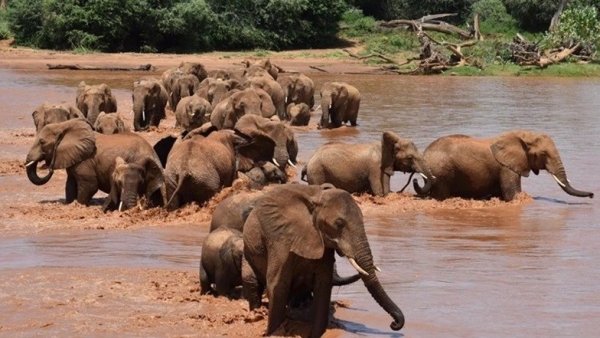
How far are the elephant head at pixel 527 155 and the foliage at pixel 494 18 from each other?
131 ft

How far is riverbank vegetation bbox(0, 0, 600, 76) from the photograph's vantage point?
149 ft

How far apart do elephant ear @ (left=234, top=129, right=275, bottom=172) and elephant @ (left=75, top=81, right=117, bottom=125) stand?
25.4 ft

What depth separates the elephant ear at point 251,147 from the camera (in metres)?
15.3

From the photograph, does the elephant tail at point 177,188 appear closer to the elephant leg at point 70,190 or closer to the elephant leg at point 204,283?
the elephant leg at point 70,190

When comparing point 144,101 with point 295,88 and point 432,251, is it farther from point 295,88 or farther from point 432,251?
point 432,251

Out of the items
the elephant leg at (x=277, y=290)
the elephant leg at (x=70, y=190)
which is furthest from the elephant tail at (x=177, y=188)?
the elephant leg at (x=277, y=290)

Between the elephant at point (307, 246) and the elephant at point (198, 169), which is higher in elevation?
the elephant at point (307, 246)

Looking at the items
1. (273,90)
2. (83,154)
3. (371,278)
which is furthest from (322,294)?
(273,90)

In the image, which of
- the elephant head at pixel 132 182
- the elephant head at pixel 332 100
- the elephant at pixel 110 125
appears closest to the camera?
the elephant head at pixel 132 182

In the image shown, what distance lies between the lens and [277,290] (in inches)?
346

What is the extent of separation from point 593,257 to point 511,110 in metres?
18.1

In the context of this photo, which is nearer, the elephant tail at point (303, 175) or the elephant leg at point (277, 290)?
the elephant leg at point (277, 290)

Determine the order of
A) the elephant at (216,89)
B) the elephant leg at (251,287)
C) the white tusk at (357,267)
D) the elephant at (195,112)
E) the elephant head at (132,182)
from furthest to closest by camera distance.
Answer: the elephant at (216,89) → the elephant at (195,112) → the elephant head at (132,182) → the elephant leg at (251,287) → the white tusk at (357,267)

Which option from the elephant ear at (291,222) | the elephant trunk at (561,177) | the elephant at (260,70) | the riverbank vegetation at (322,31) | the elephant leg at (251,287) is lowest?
the riverbank vegetation at (322,31)
